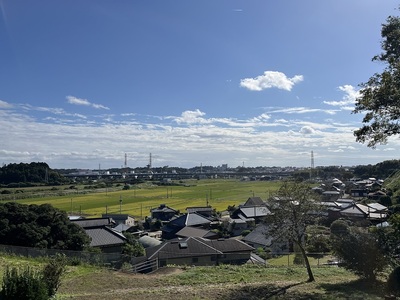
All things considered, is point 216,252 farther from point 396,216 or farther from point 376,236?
point 396,216

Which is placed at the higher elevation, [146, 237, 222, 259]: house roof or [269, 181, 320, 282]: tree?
[269, 181, 320, 282]: tree

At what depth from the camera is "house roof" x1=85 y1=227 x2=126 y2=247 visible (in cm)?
2965

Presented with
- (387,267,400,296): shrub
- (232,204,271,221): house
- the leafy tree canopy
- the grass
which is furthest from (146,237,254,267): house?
the leafy tree canopy

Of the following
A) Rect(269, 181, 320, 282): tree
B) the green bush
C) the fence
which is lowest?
the fence

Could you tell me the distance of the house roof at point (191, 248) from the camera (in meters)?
22.8

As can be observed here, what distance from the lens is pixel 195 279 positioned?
14.4 metres

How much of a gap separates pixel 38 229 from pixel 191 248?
9.99 meters

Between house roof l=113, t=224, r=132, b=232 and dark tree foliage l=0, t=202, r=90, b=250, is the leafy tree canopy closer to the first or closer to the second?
house roof l=113, t=224, r=132, b=232

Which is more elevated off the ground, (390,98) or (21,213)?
(390,98)

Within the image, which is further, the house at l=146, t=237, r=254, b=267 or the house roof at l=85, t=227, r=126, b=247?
the house roof at l=85, t=227, r=126, b=247

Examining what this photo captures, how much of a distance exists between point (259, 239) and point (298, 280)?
20.2 meters

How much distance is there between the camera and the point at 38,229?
24141mm

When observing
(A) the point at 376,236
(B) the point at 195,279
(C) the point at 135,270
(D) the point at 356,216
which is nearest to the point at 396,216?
(A) the point at 376,236

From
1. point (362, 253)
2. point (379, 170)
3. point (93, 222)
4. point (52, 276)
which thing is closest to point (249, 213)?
point (93, 222)
